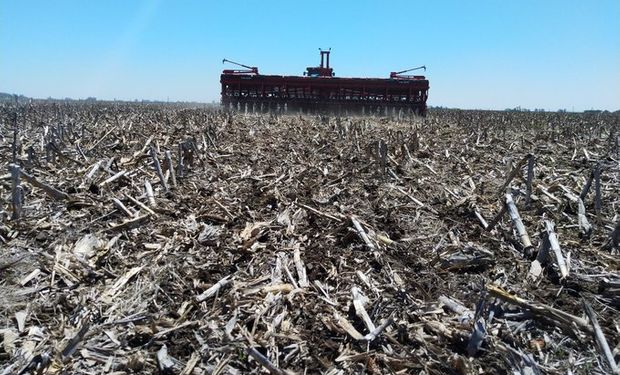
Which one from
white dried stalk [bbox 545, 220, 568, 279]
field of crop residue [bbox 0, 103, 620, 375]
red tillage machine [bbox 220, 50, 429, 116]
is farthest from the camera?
red tillage machine [bbox 220, 50, 429, 116]

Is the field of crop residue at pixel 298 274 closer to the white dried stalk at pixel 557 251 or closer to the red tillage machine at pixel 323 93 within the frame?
the white dried stalk at pixel 557 251

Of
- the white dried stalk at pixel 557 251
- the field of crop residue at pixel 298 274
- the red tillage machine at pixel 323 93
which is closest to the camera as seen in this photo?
the field of crop residue at pixel 298 274

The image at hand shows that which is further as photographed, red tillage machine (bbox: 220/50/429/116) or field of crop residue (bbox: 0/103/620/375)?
red tillage machine (bbox: 220/50/429/116)

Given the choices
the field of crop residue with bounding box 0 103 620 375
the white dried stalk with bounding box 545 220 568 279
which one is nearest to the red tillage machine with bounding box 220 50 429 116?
the field of crop residue with bounding box 0 103 620 375

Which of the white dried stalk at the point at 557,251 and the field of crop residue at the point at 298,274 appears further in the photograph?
the white dried stalk at the point at 557,251

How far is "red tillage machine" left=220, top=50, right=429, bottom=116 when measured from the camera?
2047cm

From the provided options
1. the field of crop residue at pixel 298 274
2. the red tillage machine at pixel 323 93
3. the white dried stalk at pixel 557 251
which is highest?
the red tillage machine at pixel 323 93

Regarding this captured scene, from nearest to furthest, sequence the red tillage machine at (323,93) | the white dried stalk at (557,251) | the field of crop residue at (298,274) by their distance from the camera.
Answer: the field of crop residue at (298,274)
the white dried stalk at (557,251)
the red tillage machine at (323,93)

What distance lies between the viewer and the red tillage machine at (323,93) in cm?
2047

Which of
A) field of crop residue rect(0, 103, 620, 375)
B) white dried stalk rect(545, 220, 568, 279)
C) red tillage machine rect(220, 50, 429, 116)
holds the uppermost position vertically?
red tillage machine rect(220, 50, 429, 116)

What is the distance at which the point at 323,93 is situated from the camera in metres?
21.0

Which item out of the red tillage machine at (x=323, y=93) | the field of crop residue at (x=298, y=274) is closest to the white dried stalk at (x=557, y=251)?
the field of crop residue at (x=298, y=274)

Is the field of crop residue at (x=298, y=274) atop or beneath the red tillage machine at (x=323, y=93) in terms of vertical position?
beneath

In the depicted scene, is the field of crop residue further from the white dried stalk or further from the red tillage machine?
the red tillage machine
